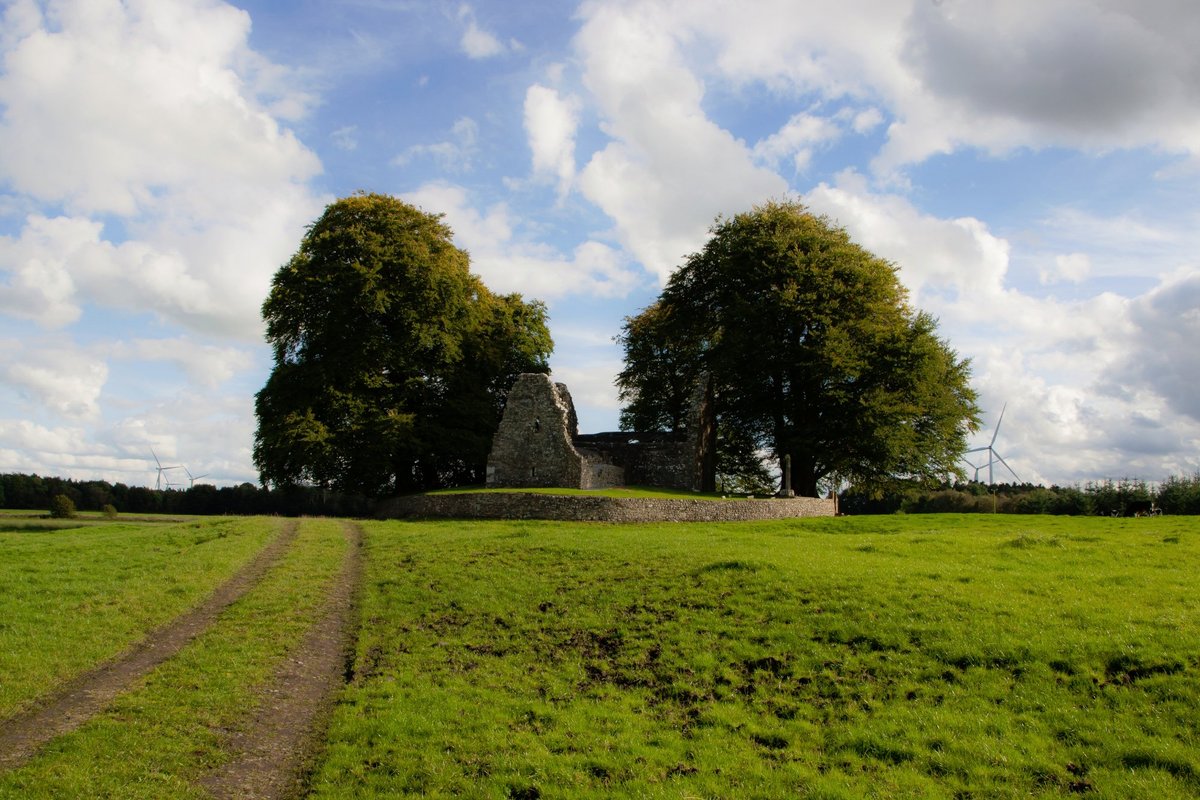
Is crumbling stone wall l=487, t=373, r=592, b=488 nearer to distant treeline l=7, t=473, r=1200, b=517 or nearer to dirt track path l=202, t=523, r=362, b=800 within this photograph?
distant treeline l=7, t=473, r=1200, b=517

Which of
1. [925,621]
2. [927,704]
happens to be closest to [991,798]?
[927,704]

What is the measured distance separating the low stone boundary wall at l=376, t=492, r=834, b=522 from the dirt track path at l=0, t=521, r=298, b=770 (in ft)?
45.4

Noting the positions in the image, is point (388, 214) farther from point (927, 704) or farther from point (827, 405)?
point (927, 704)

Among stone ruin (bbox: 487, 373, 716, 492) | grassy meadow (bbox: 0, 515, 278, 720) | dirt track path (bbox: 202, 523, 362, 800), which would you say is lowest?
dirt track path (bbox: 202, 523, 362, 800)

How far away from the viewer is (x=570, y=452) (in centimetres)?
3694

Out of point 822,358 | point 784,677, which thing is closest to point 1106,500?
point 822,358

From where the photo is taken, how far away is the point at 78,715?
10344 millimetres

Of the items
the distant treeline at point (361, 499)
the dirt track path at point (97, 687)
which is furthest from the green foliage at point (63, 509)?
the dirt track path at point (97, 687)

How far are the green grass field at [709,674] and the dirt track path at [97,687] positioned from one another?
392 mm

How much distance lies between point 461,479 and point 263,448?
11.4 metres

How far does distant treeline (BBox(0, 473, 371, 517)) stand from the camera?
2258 inches

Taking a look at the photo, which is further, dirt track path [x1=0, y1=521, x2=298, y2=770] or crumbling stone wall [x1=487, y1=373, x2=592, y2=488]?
crumbling stone wall [x1=487, y1=373, x2=592, y2=488]

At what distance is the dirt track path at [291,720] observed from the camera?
873cm

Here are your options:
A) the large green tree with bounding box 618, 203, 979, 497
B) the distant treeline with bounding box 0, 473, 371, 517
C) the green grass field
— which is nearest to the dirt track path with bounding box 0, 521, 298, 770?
the green grass field
